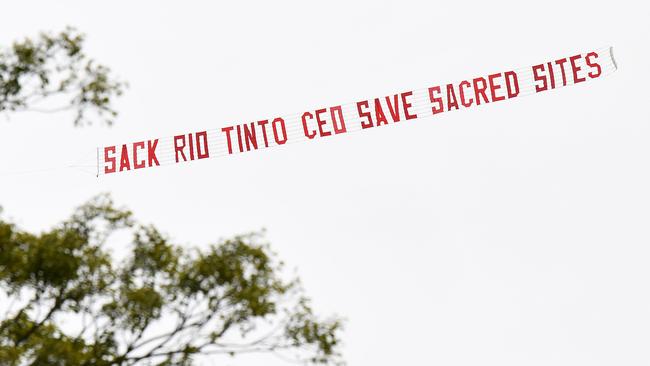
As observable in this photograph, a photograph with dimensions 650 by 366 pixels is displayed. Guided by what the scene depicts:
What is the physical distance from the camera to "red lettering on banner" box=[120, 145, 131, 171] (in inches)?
530

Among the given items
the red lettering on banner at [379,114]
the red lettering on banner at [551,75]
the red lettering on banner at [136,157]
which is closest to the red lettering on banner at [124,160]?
the red lettering on banner at [136,157]

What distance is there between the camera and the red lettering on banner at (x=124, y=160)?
13459 millimetres

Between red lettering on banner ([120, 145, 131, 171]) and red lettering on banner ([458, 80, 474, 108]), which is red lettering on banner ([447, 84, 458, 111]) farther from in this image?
red lettering on banner ([120, 145, 131, 171])

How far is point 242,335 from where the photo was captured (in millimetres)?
12031

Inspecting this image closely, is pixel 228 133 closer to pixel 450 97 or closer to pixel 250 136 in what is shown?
pixel 250 136

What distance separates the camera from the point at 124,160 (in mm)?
13477

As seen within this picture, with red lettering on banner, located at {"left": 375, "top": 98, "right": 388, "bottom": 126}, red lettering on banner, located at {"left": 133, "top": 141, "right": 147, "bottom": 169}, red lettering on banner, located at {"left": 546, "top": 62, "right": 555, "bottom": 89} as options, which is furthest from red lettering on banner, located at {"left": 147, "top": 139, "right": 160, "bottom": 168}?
red lettering on banner, located at {"left": 546, "top": 62, "right": 555, "bottom": 89}

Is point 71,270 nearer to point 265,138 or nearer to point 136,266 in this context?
point 136,266

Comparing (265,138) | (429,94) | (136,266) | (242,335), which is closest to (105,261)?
(136,266)

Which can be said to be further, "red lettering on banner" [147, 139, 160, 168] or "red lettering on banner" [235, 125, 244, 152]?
"red lettering on banner" [147, 139, 160, 168]

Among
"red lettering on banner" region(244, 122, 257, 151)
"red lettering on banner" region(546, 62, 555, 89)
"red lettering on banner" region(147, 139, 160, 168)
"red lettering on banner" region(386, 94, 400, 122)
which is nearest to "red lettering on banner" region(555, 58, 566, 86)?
"red lettering on banner" region(546, 62, 555, 89)

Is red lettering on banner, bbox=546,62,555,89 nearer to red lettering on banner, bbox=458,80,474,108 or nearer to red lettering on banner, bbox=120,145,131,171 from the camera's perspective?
red lettering on banner, bbox=458,80,474,108

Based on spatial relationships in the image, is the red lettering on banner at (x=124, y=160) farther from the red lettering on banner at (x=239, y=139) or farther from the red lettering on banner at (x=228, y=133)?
the red lettering on banner at (x=239, y=139)

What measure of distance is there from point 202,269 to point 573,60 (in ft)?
20.9
